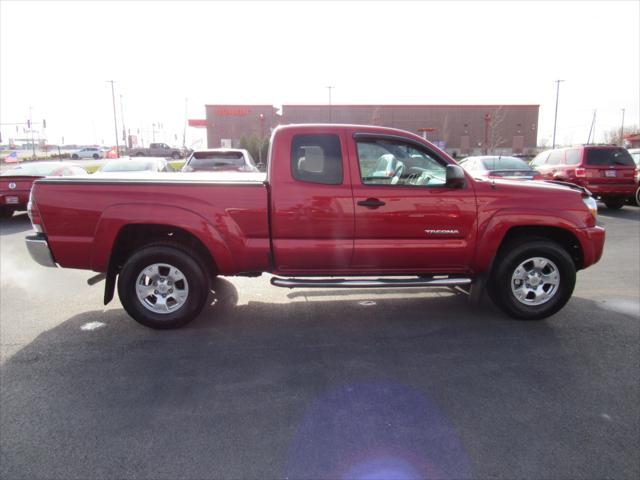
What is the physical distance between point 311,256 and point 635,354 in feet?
10.1

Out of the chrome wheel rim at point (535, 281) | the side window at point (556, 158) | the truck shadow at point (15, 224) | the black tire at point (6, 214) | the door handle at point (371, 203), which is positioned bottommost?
the truck shadow at point (15, 224)

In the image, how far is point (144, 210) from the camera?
4.57 metres

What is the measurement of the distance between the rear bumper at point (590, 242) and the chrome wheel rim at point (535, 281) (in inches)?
15.8

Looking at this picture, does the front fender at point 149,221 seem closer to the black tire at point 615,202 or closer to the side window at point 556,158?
the side window at point 556,158

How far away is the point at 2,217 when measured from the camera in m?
12.9

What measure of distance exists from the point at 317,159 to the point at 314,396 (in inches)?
94.0

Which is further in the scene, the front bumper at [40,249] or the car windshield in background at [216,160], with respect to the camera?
the car windshield in background at [216,160]

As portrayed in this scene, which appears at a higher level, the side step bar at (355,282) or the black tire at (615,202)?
the side step bar at (355,282)

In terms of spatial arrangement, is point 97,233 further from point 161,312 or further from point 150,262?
point 161,312

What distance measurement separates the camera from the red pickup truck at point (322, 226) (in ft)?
15.1

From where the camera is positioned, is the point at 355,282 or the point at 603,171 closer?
the point at 355,282

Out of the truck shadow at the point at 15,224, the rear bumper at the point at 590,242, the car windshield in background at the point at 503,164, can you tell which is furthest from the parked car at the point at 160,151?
the rear bumper at the point at 590,242

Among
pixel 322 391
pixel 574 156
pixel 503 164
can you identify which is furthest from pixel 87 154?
pixel 322 391

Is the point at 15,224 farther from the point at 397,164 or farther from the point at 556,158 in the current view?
the point at 556,158
